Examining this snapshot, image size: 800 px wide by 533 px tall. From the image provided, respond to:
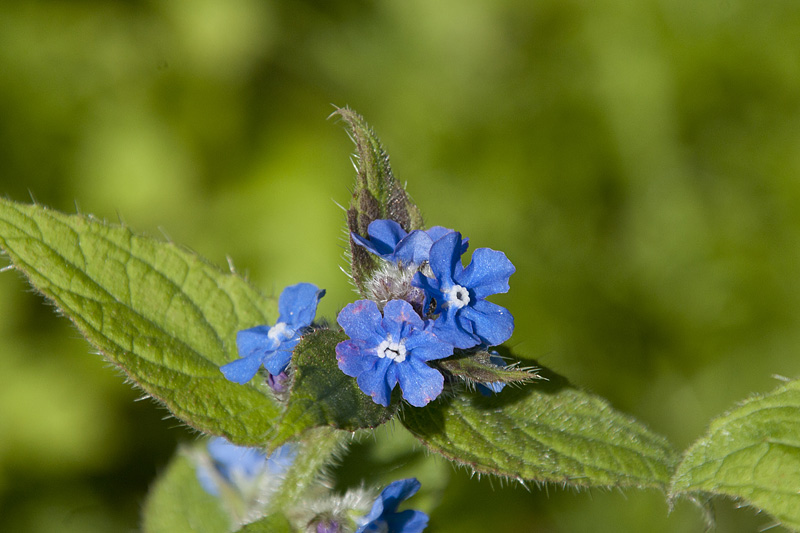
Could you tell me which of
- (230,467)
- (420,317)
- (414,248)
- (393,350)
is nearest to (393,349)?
(393,350)

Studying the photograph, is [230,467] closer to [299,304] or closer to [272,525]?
[272,525]

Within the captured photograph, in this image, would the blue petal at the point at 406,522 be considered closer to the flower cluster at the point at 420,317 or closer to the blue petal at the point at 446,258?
the flower cluster at the point at 420,317

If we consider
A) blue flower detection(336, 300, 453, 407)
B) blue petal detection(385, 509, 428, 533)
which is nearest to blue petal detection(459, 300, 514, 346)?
blue flower detection(336, 300, 453, 407)

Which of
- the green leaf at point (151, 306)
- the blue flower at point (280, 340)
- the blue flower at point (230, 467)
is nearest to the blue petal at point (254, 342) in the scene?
the blue flower at point (280, 340)

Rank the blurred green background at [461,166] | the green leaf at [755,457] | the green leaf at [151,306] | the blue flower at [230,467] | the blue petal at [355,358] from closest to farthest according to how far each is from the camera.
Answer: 1. the blue petal at [355,358]
2. the green leaf at [755,457]
3. the green leaf at [151,306]
4. the blue flower at [230,467]
5. the blurred green background at [461,166]

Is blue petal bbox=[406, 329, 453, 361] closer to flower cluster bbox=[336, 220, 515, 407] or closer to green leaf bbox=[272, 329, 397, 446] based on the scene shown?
flower cluster bbox=[336, 220, 515, 407]
